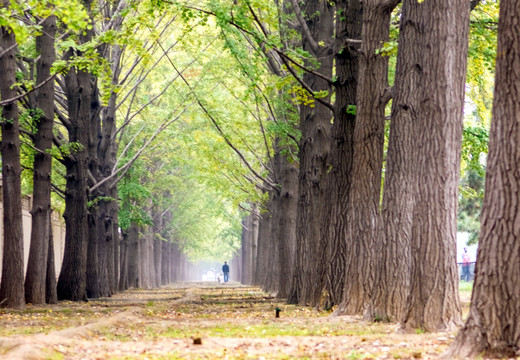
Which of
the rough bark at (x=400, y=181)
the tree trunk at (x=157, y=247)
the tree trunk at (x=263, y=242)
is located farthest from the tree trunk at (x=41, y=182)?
the tree trunk at (x=157, y=247)

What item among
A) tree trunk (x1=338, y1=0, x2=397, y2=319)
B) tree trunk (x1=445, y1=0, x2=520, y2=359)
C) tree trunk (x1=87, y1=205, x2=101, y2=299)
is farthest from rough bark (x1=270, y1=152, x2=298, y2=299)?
A: tree trunk (x1=445, y1=0, x2=520, y2=359)

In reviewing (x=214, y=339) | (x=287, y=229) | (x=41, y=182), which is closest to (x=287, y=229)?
(x=287, y=229)

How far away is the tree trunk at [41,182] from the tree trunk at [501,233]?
14044mm

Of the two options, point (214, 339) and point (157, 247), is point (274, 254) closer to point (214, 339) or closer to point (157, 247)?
point (214, 339)

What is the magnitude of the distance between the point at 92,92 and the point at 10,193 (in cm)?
936

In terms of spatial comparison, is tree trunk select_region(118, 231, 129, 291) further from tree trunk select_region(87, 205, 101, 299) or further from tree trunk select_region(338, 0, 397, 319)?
tree trunk select_region(338, 0, 397, 319)

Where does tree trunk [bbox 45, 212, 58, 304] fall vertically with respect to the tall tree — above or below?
below

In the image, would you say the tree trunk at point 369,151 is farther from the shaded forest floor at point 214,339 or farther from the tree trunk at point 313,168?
the tree trunk at point 313,168

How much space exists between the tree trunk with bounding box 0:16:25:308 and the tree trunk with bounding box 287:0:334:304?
663cm

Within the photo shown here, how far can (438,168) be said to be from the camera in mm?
10148

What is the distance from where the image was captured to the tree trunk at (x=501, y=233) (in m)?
6.81

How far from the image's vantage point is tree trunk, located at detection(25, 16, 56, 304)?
62.7 feet

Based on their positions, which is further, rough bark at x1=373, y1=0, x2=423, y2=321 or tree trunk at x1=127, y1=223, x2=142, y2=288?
tree trunk at x1=127, y1=223, x2=142, y2=288

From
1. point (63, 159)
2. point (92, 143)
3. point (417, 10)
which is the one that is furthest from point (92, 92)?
point (417, 10)
